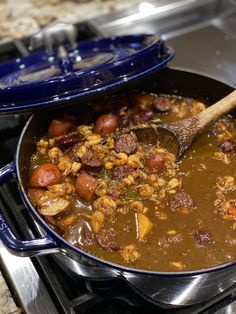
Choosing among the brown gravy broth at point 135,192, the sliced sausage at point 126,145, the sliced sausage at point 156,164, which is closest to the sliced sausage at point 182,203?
the brown gravy broth at point 135,192

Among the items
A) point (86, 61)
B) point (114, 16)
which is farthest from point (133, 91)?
point (114, 16)

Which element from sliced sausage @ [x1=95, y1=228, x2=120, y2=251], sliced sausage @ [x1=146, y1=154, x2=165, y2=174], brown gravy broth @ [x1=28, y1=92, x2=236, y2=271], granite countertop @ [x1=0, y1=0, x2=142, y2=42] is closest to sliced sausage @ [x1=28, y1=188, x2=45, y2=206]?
brown gravy broth @ [x1=28, y1=92, x2=236, y2=271]

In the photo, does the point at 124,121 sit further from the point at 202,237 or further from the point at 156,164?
the point at 202,237

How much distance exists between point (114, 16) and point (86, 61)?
2.22 ft

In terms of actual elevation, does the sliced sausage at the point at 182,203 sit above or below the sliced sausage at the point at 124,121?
below

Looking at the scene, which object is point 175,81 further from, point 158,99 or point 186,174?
point 186,174

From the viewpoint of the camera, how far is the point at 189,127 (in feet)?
4.39

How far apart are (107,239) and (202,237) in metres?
0.26

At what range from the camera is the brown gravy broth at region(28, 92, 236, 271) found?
1.11 metres

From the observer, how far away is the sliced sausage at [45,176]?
4.08ft

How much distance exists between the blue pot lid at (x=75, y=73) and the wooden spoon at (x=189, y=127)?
197mm

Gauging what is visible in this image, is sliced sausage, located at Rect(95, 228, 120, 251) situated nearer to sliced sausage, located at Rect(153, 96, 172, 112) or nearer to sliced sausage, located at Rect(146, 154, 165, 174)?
sliced sausage, located at Rect(146, 154, 165, 174)

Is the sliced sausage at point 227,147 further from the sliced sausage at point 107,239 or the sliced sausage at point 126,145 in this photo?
the sliced sausage at point 107,239

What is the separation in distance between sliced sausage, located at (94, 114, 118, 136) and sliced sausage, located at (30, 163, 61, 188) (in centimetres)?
23
